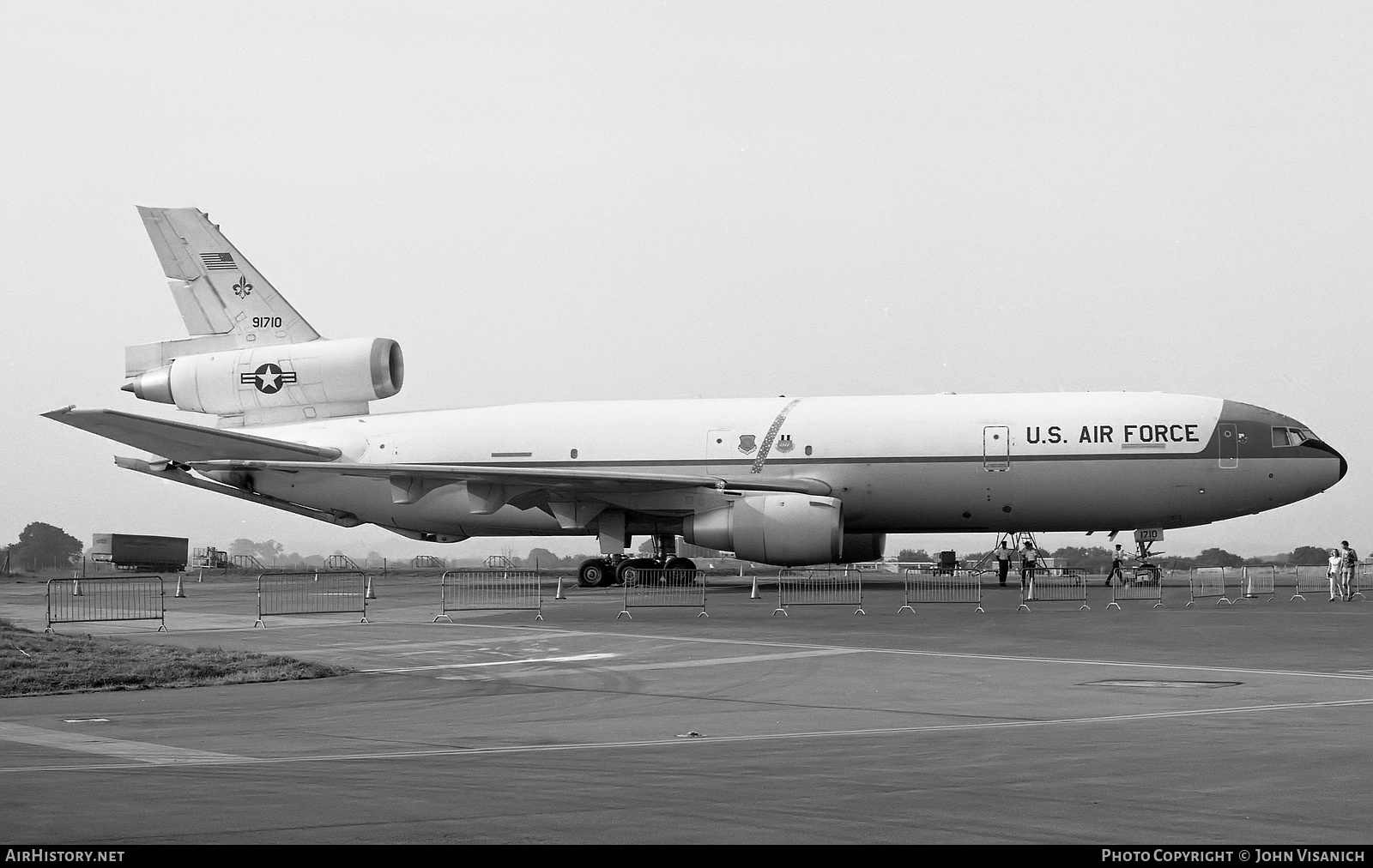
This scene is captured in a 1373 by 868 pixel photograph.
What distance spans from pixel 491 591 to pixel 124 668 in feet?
43.4

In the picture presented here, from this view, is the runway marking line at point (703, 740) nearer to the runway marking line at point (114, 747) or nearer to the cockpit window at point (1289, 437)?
the runway marking line at point (114, 747)

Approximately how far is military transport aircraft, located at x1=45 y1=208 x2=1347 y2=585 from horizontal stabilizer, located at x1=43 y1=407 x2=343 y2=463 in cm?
8

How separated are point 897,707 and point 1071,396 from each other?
65.9 ft

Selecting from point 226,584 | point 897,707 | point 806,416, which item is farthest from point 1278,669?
point 226,584

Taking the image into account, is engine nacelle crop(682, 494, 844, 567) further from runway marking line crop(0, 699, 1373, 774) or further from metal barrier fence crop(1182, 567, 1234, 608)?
runway marking line crop(0, 699, 1373, 774)

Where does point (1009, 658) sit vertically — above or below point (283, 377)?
below

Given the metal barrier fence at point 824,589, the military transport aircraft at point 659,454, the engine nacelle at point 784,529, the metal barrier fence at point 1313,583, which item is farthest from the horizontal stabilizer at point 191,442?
the metal barrier fence at point 1313,583

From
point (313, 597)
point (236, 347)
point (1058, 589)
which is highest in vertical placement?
point (236, 347)

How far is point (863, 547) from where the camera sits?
33375mm

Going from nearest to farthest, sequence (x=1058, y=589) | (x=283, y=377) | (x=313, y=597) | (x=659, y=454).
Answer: (x=313, y=597) → (x=659, y=454) → (x=1058, y=589) → (x=283, y=377)

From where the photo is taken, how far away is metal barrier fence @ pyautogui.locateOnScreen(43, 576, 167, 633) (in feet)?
75.5

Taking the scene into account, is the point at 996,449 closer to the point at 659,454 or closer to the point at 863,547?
the point at 863,547

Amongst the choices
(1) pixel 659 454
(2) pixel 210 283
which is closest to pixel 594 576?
(1) pixel 659 454

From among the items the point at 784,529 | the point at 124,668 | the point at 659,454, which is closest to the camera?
the point at 124,668
